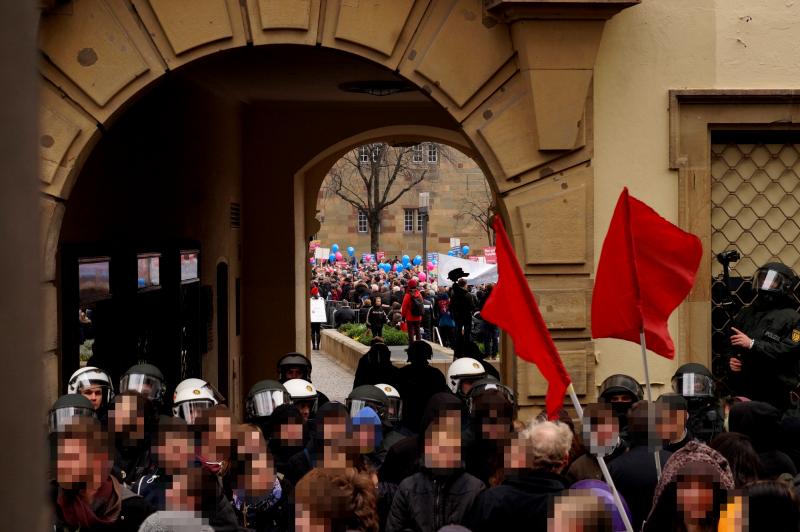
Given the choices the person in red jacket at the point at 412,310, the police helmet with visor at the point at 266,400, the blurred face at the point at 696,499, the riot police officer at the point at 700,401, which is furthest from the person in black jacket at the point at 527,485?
the person in red jacket at the point at 412,310

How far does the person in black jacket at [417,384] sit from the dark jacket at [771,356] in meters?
2.79

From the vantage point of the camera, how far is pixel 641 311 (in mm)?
5762

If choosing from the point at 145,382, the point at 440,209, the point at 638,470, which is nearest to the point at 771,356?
the point at 638,470

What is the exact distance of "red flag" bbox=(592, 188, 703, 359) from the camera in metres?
5.79

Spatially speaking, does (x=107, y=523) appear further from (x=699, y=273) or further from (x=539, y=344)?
(x=699, y=273)

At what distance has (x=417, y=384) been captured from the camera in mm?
10797

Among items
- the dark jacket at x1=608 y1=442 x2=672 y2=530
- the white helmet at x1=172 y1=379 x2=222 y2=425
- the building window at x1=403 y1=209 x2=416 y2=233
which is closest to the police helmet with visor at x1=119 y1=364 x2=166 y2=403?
the white helmet at x1=172 y1=379 x2=222 y2=425

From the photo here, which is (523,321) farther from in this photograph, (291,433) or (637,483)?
(291,433)

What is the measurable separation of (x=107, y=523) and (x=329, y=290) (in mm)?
37806

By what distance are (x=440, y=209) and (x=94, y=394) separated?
197 feet

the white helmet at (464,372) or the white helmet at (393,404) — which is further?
the white helmet at (464,372)

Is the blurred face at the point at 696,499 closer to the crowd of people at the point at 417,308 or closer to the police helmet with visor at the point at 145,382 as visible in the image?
the police helmet with visor at the point at 145,382

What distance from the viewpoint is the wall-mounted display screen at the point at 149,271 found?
492 inches

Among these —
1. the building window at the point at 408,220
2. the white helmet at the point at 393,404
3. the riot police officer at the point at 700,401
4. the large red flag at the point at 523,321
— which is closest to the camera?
the large red flag at the point at 523,321
